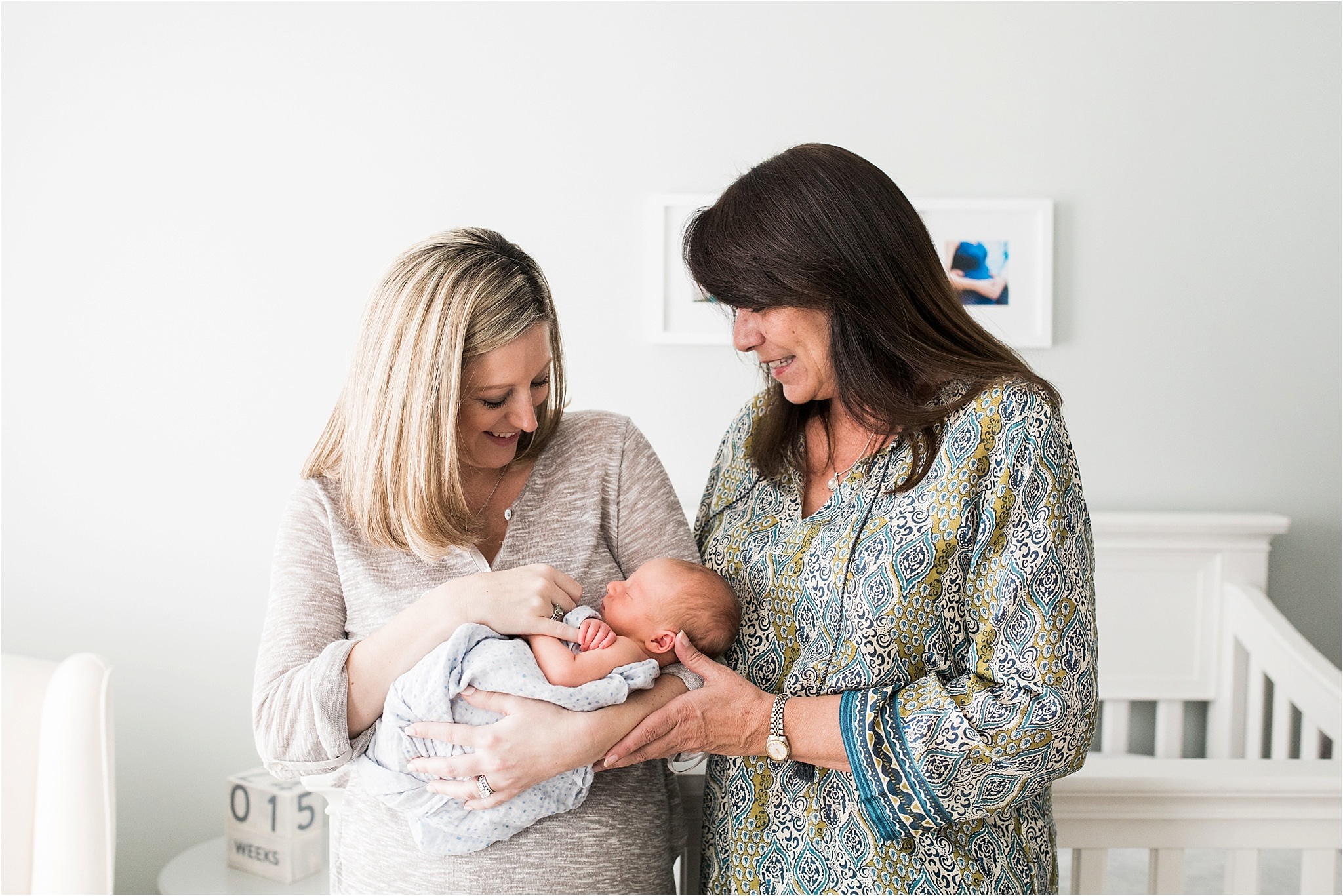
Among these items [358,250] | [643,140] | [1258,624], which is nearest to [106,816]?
[358,250]

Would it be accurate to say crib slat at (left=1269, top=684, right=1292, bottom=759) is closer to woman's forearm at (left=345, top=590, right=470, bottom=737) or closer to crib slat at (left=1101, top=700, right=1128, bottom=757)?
crib slat at (left=1101, top=700, right=1128, bottom=757)

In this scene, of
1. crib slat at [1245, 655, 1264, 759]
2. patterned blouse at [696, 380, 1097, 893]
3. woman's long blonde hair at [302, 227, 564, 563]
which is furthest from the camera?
crib slat at [1245, 655, 1264, 759]

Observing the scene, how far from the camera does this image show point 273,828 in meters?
2.28

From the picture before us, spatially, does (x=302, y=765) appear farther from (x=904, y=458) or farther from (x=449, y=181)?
(x=449, y=181)

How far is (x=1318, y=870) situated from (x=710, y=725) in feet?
3.15

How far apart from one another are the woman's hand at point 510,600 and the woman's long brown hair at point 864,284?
1.51 feet

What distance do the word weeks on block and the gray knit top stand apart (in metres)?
0.93

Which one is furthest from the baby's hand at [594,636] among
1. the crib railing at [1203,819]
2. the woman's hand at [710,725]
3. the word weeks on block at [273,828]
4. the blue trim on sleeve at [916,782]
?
the word weeks on block at [273,828]

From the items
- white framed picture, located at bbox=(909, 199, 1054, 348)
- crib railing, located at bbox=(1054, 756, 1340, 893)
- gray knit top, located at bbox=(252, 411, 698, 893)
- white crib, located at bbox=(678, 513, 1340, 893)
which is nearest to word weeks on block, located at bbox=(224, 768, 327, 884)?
Result: gray knit top, located at bbox=(252, 411, 698, 893)

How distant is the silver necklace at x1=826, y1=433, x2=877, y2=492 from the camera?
1.36 metres

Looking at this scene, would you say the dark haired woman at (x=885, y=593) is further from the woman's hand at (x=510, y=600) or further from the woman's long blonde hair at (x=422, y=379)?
the woman's long blonde hair at (x=422, y=379)

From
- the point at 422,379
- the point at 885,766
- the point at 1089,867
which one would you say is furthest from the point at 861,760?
the point at 422,379

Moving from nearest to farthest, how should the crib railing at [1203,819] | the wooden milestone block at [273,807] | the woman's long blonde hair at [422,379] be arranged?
the woman's long blonde hair at [422,379] < the crib railing at [1203,819] < the wooden milestone block at [273,807]

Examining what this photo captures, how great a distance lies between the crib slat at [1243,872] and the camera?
141cm
